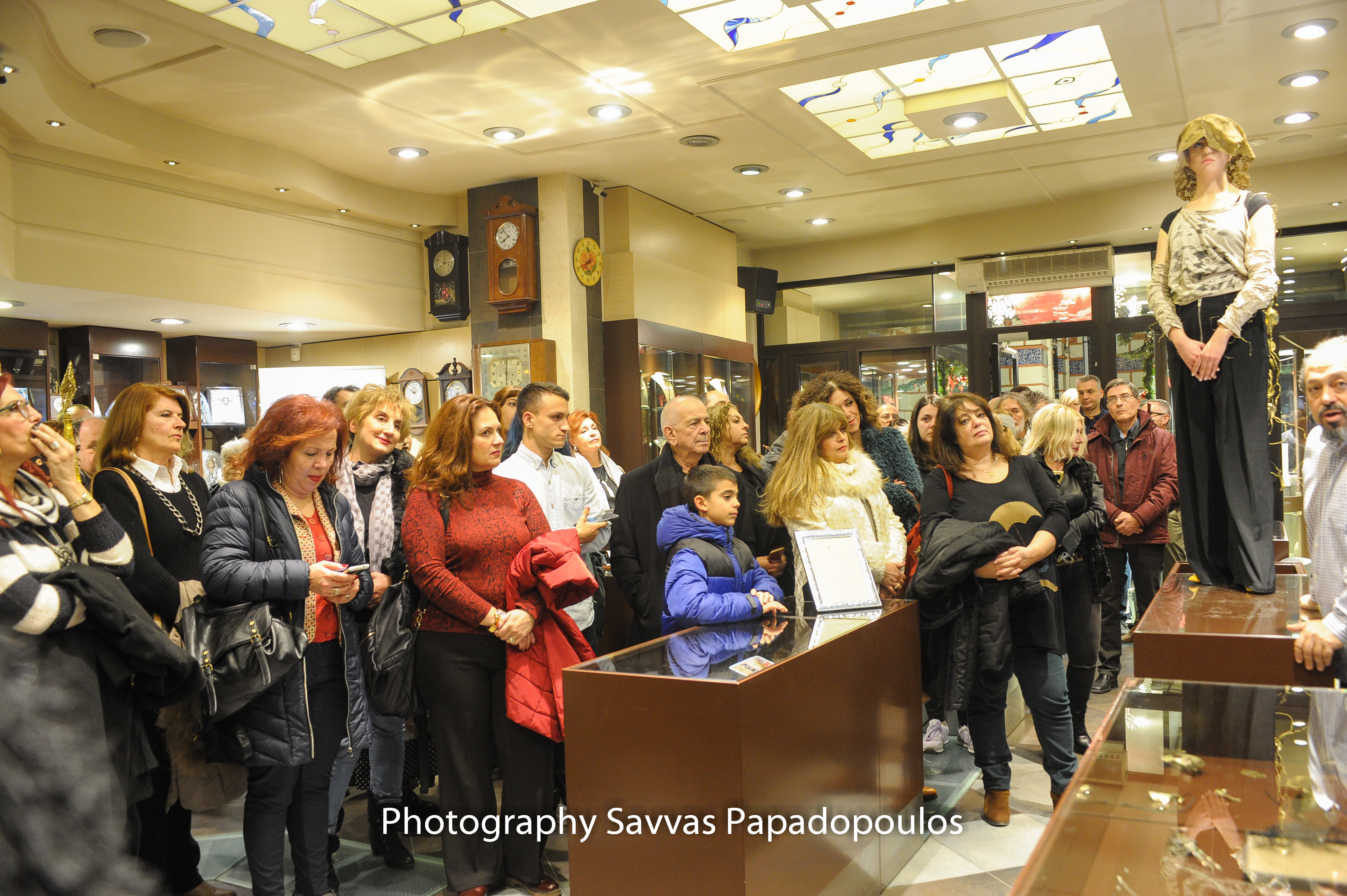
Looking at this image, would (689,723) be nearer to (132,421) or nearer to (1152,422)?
(132,421)

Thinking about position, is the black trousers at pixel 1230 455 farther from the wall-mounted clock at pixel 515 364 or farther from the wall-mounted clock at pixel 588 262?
the wall-mounted clock at pixel 588 262

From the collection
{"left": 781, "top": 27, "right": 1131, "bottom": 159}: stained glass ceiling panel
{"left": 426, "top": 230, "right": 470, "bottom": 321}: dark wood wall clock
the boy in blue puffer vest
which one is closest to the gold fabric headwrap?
the boy in blue puffer vest

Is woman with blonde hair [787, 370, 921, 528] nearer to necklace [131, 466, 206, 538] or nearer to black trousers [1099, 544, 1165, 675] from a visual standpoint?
black trousers [1099, 544, 1165, 675]

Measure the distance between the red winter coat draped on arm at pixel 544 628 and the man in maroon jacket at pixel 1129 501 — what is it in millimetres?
3699

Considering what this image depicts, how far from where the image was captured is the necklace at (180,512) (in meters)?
3.01

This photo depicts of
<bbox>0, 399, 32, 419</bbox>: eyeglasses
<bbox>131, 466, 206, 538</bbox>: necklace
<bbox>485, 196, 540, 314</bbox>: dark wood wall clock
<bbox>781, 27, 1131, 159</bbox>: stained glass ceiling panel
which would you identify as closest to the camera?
<bbox>0, 399, 32, 419</bbox>: eyeglasses

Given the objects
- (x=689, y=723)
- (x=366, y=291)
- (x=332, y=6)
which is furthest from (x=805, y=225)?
(x=689, y=723)

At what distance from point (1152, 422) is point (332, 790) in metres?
5.02

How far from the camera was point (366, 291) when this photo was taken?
27.0 ft

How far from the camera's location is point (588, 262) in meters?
7.91

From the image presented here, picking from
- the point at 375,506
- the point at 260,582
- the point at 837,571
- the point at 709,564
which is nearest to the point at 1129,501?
the point at 837,571

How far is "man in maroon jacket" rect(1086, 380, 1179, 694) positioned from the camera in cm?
553

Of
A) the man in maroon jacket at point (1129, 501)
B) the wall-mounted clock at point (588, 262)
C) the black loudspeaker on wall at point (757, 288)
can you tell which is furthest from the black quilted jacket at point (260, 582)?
the black loudspeaker on wall at point (757, 288)

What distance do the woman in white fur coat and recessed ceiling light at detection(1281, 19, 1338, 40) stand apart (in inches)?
154
